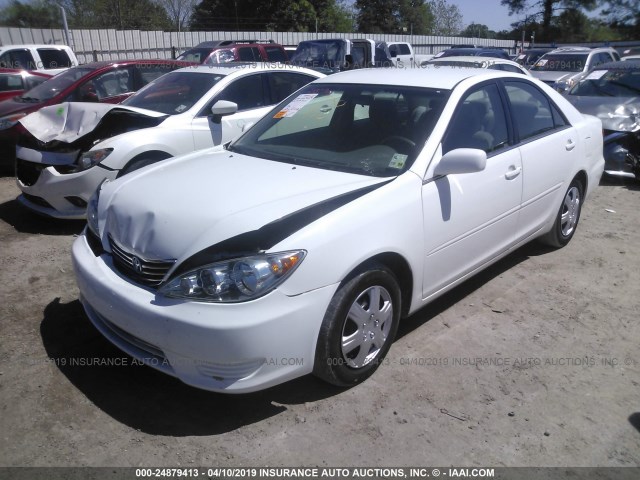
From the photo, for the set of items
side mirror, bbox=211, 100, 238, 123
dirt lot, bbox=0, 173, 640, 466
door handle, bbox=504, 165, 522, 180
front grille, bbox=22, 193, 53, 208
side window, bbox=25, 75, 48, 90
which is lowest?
dirt lot, bbox=0, 173, 640, 466

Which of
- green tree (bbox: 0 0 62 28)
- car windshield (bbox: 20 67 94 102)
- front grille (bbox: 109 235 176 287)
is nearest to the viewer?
front grille (bbox: 109 235 176 287)

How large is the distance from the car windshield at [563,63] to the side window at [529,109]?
11.8 meters

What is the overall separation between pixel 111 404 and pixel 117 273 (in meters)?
0.70

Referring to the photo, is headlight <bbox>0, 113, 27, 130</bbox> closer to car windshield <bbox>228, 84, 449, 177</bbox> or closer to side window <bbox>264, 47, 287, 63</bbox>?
car windshield <bbox>228, 84, 449, 177</bbox>

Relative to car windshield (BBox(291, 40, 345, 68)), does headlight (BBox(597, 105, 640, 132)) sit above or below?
below

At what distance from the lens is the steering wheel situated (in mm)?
3445

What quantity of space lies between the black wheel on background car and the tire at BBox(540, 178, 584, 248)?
7.98 feet

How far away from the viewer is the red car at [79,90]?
7.52 metres

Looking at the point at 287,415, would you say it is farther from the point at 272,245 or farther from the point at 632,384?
the point at 632,384

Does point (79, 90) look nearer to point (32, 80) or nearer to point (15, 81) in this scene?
point (32, 80)

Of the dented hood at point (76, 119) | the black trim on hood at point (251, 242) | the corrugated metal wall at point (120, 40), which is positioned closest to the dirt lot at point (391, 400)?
the black trim on hood at point (251, 242)

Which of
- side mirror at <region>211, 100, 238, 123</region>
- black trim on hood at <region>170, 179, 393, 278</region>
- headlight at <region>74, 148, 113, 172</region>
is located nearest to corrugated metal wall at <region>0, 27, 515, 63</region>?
headlight at <region>74, 148, 113, 172</region>

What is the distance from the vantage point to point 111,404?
2.91 metres

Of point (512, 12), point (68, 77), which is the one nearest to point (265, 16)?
point (512, 12)
